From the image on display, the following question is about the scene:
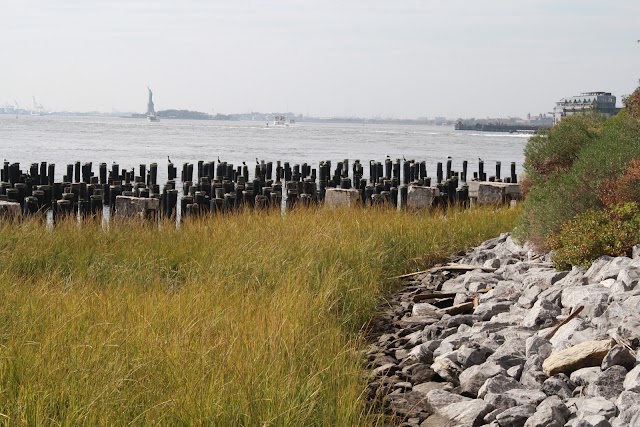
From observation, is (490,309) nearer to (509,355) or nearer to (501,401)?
(509,355)

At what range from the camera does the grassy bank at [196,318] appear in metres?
5.31

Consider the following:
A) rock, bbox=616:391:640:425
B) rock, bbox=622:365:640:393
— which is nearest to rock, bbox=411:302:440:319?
rock, bbox=622:365:640:393

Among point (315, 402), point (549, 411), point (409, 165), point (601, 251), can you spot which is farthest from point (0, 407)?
point (409, 165)

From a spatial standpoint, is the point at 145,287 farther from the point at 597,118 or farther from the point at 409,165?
the point at 409,165

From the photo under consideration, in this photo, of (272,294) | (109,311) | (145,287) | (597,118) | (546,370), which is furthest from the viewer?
(597,118)

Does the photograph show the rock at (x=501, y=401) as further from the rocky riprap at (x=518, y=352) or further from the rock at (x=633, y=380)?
the rock at (x=633, y=380)

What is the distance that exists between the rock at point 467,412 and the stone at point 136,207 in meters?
9.18

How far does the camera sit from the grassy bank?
531cm

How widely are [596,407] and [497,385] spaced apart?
2.55ft

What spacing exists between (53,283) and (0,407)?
13.8 ft

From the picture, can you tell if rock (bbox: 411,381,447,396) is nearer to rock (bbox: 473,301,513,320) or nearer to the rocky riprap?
the rocky riprap

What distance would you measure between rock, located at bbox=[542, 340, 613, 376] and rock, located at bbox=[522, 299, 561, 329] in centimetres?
103

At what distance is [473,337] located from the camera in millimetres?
7238

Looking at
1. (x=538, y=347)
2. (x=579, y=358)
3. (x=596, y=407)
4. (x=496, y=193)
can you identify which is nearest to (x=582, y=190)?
(x=538, y=347)
